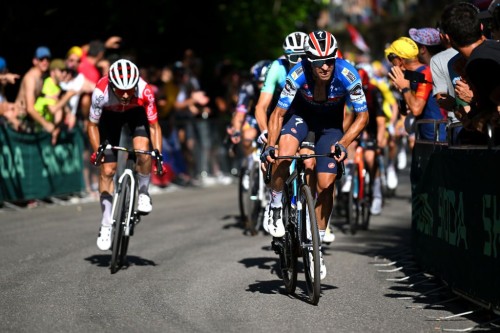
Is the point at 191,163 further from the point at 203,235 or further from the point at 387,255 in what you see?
the point at 387,255

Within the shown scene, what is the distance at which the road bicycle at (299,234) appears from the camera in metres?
8.73

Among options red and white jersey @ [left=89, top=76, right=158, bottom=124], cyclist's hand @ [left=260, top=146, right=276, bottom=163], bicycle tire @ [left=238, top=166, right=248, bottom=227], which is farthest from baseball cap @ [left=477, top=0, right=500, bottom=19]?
bicycle tire @ [left=238, top=166, right=248, bottom=227]

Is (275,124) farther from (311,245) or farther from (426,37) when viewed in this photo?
(426,37)

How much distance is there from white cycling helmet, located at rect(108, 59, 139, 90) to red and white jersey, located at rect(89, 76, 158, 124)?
1.05 ft

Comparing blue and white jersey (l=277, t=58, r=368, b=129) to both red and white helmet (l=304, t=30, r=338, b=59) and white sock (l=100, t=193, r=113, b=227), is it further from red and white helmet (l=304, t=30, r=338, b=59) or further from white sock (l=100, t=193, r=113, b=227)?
white sock (l=100, t=193, r=113, b=227)

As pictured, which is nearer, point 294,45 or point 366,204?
point 294,45

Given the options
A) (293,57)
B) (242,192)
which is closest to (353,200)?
(242,192)

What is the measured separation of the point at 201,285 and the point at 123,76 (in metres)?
2.19

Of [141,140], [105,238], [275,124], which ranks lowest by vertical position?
[105,238]

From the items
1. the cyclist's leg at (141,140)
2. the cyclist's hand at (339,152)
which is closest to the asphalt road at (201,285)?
the cyclist's leg at (141,140)

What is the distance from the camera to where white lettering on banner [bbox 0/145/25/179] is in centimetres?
1661

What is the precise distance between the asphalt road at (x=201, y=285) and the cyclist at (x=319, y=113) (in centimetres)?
76

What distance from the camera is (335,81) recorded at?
9.66m

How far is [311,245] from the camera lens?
350 inches
